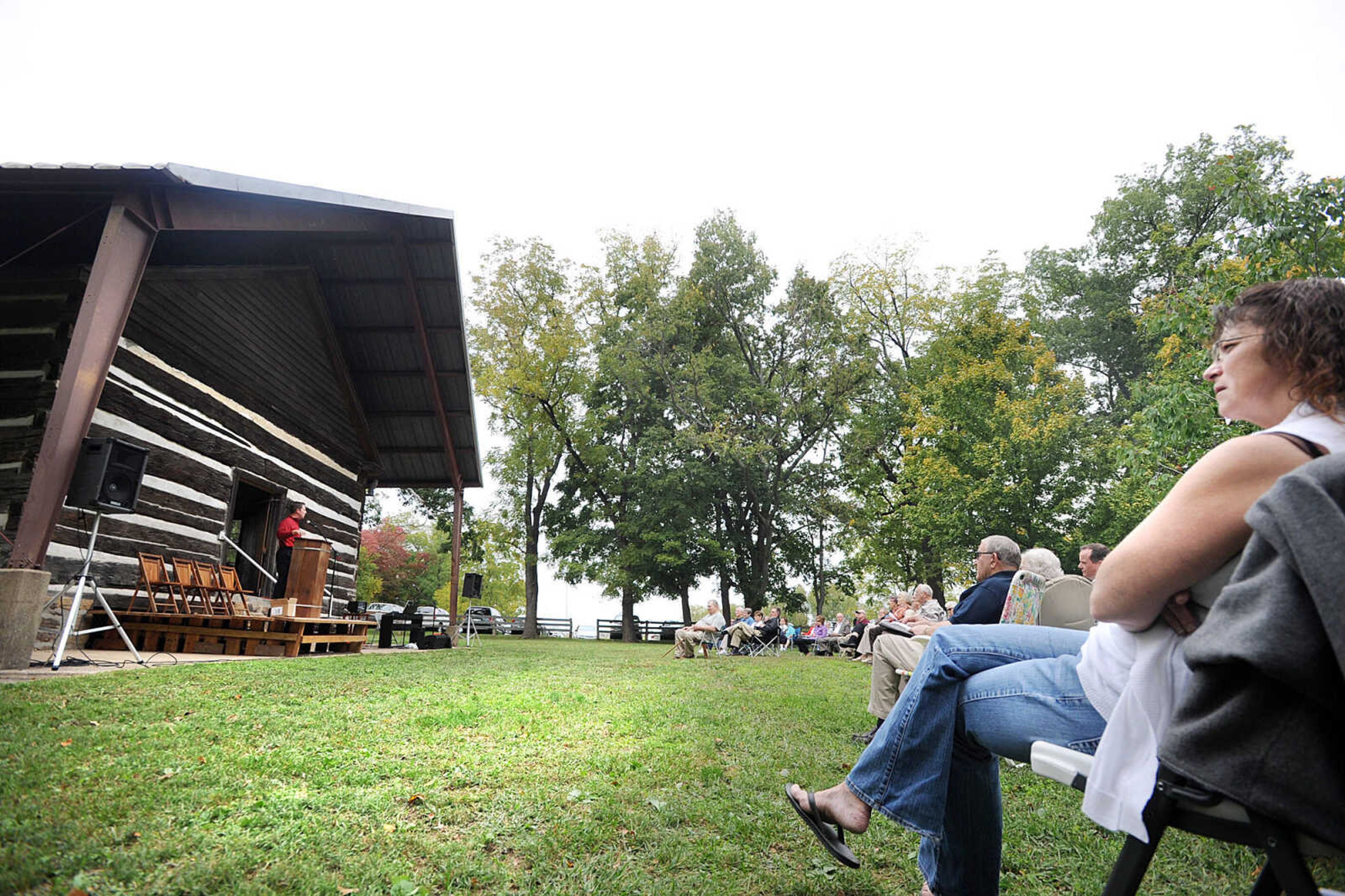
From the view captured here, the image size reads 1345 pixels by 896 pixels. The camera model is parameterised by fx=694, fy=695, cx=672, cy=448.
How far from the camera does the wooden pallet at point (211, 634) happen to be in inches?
345

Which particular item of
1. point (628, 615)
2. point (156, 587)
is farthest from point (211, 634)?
point (628, 615)

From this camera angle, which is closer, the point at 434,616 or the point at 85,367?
the point at 85,367

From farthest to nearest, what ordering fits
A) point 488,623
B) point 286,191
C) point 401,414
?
1. point 488,623
2. point 401,414
3. point 286,191

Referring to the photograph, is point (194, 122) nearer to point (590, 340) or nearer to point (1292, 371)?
point (590, 340)

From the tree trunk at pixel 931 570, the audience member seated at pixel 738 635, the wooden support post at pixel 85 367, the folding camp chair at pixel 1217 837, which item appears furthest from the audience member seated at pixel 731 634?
the folding camp chair at pixel 1217 837

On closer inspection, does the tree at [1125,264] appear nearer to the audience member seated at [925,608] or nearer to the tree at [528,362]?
the audience member seated at [925,608]

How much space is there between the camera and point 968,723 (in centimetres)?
183

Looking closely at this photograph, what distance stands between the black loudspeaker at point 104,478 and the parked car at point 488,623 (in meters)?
23.3

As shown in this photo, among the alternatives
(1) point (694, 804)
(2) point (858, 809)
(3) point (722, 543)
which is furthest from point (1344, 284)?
(3) point (722, 543)

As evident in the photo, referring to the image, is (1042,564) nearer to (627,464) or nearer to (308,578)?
(308,578)

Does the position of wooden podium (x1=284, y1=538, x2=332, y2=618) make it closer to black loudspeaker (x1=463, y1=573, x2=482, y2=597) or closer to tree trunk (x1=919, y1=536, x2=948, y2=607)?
black loudspeaker (x1=463, y1=573, x2=482, y2=597)

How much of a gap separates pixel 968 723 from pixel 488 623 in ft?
101

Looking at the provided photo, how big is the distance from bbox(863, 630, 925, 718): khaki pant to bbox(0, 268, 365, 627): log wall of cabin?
873 cm

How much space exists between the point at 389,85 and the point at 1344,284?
115 ft
